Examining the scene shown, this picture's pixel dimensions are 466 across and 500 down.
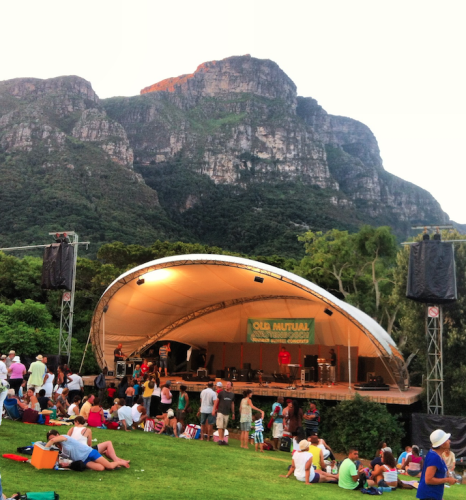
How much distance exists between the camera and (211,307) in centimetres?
2112

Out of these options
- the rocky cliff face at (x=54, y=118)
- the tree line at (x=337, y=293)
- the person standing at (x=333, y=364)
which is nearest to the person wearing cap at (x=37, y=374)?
the person standing at (x=333, y=364)

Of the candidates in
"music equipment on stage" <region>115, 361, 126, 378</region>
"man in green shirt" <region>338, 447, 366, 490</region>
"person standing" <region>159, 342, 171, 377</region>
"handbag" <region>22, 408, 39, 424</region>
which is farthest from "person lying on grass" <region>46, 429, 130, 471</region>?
"person standing" <region>159, 342, 171, 377</region>

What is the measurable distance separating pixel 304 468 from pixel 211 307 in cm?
1286

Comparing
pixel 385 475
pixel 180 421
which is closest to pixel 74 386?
pixel 180 421

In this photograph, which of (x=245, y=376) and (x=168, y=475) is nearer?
(x=168, y=475)

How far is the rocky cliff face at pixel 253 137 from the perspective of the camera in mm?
101875

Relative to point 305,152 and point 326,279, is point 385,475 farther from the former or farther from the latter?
point 305,152

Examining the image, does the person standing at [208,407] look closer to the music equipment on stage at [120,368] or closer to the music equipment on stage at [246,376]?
the music equipment on stage at [120,368]

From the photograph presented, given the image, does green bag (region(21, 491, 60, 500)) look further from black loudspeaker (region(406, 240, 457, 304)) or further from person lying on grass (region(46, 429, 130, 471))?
black loudspeaker (region(406, 240, 457, 304))

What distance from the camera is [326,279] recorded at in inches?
1247

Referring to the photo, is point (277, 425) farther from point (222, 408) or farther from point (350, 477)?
point (350, 477)

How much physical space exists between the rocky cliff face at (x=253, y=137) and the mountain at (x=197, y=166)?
0.95 feet

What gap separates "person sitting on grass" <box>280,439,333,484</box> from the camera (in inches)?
330

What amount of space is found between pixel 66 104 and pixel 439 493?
4086 inches
